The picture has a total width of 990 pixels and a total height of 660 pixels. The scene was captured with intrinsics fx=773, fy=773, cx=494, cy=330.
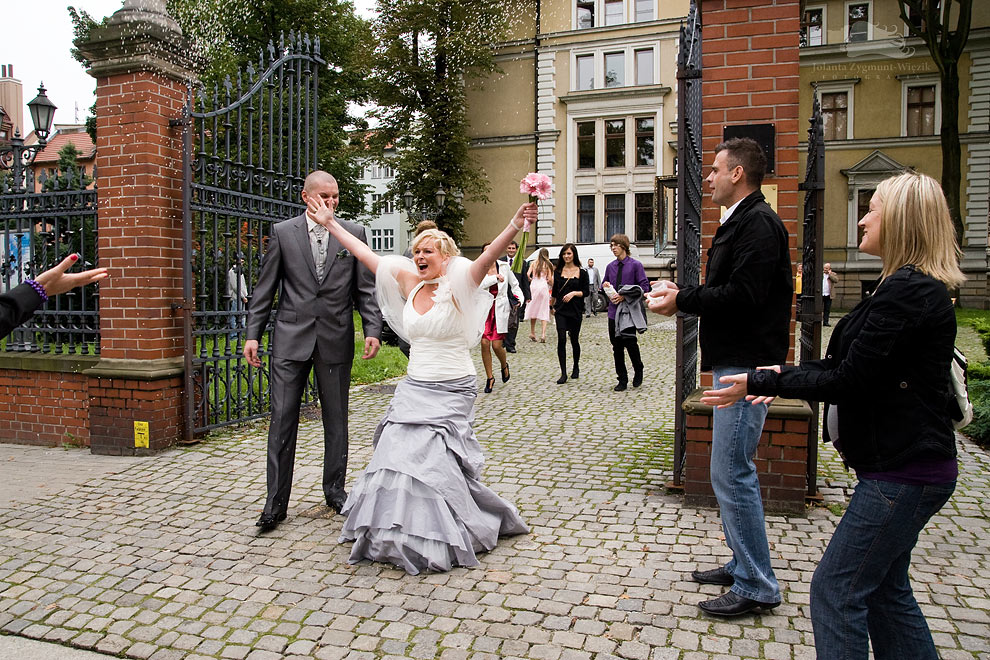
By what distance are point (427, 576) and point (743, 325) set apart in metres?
2.13

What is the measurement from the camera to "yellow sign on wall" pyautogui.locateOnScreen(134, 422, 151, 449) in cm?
690

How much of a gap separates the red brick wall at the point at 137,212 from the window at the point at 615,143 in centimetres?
3326

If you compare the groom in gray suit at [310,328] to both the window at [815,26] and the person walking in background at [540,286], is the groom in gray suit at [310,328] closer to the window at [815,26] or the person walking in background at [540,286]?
the person walking in background at [540,286]

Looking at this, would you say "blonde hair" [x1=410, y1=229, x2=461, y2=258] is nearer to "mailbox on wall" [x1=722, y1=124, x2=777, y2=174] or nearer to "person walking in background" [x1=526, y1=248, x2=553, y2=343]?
"mailbox on wall" [x1=722, y1=124, x2=777, y2=174]

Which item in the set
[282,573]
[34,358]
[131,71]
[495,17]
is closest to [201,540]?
[282,573]

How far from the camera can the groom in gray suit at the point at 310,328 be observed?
17.1ft

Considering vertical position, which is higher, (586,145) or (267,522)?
(586,145)

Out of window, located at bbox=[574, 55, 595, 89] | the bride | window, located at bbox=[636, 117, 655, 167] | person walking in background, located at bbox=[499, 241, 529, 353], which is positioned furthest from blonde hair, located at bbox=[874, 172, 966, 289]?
window, located at bbox=[574, 55, 595, 89]

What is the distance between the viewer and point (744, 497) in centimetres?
366

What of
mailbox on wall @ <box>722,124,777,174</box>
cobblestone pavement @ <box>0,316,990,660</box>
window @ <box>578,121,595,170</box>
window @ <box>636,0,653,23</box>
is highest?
window @ <box>636,0,653,23</box>

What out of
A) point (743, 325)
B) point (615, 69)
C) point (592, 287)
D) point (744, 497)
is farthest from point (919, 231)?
point (615, 69)

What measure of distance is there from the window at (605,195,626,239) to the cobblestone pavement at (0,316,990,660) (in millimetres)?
32906

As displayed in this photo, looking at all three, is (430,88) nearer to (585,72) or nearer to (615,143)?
(585,72)

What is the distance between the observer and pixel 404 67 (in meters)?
36.3
